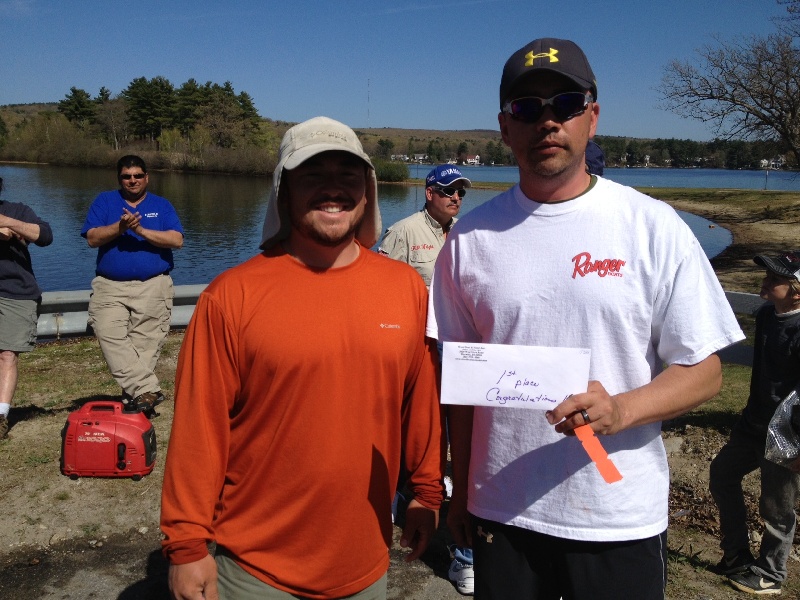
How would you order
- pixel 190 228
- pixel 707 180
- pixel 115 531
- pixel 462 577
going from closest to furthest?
pixel 462 577 → pixel 115 531 → pixel 190 228 → pixel 707 180

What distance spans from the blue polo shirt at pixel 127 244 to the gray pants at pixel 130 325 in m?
0.10

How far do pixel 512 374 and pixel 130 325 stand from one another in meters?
5.46

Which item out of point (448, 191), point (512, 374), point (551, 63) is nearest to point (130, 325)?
point (448, 191)

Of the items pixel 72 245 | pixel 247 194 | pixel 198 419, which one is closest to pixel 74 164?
pixel 247 194

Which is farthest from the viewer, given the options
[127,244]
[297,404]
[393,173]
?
[393,173]

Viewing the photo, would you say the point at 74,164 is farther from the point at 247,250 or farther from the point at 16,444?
the point at 16,444

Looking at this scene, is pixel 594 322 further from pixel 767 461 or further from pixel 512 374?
pixel 767 461

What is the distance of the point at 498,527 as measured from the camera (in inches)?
88.7

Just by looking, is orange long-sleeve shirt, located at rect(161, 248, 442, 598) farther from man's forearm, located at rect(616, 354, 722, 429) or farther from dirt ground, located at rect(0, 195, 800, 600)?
dirt ground, located at rect(0, 195, 800, 600)

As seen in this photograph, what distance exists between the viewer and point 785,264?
406 centimetres

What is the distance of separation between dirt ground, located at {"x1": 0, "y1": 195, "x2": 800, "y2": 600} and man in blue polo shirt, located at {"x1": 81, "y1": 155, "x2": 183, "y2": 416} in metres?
0.67

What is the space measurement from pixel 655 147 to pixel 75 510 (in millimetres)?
123106

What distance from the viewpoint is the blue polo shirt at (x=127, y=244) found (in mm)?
6555

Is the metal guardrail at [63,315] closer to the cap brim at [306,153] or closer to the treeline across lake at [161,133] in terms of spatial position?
the cap brim at [306,153]
